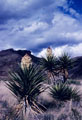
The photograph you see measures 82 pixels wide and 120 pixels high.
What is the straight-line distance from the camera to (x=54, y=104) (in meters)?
15.6

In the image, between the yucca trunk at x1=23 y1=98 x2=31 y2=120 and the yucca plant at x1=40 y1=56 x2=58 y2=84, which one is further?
the yucca plant at x1=40 y1=56 x2=58 y2=84

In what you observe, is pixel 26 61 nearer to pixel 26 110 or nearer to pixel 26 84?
pixel 26 84

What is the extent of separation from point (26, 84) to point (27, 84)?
0.06 m

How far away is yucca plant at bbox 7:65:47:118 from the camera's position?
1149 cm

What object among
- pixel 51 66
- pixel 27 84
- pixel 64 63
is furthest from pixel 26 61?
pixel 64 63

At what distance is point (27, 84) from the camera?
1165 centimetres

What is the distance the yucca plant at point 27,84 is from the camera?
11.5 meters

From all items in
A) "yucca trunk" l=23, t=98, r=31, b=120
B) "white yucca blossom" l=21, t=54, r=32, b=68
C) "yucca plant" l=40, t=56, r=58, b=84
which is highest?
"yucca plant" l=40, t=56, r=58, b=84

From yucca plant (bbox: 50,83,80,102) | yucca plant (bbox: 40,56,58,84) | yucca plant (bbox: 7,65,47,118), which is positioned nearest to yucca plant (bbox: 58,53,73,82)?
yucca plant (bbox: 40,56,58,84)

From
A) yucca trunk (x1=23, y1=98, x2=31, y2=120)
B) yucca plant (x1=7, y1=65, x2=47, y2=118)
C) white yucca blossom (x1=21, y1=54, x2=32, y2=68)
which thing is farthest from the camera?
white yucca blossom (x1=21, y1=54, x2=32, y2=68)

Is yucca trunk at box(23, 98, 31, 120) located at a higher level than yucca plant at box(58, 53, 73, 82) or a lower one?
lower

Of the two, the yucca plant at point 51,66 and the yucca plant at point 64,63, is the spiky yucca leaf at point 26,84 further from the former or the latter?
the yucca plant at point 64,63

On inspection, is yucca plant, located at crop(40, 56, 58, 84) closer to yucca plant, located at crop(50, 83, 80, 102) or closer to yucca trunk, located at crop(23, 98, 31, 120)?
yucca plant, located at crop(50, 83, 80, 102)

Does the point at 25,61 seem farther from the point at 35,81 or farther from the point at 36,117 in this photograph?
the point at 36,117
